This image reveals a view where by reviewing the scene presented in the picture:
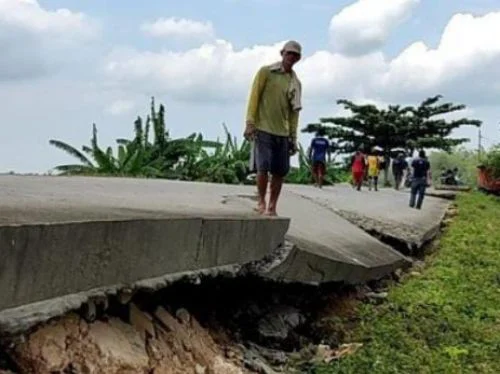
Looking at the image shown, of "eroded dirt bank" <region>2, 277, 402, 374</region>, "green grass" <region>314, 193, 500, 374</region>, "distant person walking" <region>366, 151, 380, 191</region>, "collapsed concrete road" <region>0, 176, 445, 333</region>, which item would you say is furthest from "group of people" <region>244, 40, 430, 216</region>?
"distant person walking" <region>366, 151, 380, 191</region>

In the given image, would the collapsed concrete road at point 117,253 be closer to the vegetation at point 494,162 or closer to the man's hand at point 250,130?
the man's hand at point 250,130

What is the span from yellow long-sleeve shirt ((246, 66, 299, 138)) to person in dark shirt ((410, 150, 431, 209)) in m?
11.0

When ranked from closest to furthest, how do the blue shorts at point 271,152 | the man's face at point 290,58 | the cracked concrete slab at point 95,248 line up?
1. the cracked concrete slab at point 95,248
2. the man's face at point 290,58
3. the blue shorts at point 271,152

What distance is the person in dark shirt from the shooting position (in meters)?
17.4

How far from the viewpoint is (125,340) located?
4355mm

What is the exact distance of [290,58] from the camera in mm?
6602

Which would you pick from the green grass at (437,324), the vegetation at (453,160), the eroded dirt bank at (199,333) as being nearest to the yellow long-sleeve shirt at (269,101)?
the eroded dirt bank at (199,333)

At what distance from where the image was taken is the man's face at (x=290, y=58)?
6.57 metres

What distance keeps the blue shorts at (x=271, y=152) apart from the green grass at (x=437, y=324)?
1375 mm

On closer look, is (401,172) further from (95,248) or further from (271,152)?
(95,248)

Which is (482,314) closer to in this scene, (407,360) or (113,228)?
(407,360)

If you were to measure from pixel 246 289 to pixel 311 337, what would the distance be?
694mm

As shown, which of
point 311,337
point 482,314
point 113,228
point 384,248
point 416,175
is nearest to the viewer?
point 113,228

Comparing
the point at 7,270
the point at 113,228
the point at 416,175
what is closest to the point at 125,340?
the point at 113,228
